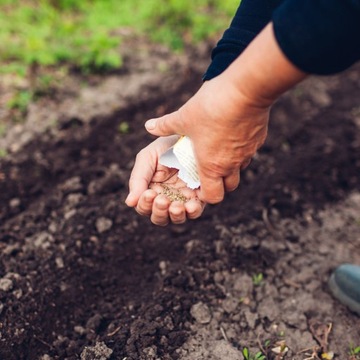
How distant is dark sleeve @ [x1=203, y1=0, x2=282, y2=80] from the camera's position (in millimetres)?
1493

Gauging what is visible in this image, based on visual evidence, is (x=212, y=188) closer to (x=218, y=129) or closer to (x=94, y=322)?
(x=218, y=129)

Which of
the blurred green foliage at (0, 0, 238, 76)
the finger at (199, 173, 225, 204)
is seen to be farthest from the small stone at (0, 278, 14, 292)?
the blurred green foliage at (0, 0, 238, 76)

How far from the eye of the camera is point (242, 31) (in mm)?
1503

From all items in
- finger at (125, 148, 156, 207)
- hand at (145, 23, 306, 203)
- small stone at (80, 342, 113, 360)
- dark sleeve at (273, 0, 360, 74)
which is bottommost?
small stone at (80, 342, 113, 360)

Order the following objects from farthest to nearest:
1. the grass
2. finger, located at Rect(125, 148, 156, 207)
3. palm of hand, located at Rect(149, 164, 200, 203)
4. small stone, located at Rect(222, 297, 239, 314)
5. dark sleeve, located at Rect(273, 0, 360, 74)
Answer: the grass < small stone, located at Rect(222, 297, 239, 314) < palm of hand, located at Rect(149, 164, 200, 203) < finger, located at Rect(125, 148, 156, 207) < dark sleeve, located at Rect(273, 0, 360, 74)

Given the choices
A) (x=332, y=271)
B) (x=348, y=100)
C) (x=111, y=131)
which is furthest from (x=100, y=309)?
(x=348, y=100)

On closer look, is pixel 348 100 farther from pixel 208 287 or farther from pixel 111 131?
pixel 208 287

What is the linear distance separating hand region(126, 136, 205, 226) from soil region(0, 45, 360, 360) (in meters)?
0.43

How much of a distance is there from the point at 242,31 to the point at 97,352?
46.4 inches

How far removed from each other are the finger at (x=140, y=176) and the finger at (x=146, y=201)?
0.07 feet

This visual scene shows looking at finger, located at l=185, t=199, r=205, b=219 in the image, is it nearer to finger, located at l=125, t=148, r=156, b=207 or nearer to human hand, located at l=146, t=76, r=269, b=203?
human hand, located at l=146, t=76, r=269, b=203

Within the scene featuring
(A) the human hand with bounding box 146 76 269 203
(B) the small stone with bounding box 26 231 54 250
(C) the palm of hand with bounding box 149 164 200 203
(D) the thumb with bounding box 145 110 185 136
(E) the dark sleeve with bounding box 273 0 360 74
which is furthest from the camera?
(B) the small stone with bounding box 26 231 54 250

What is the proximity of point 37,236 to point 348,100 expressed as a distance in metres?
2.13

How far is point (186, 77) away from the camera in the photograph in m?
3.15
